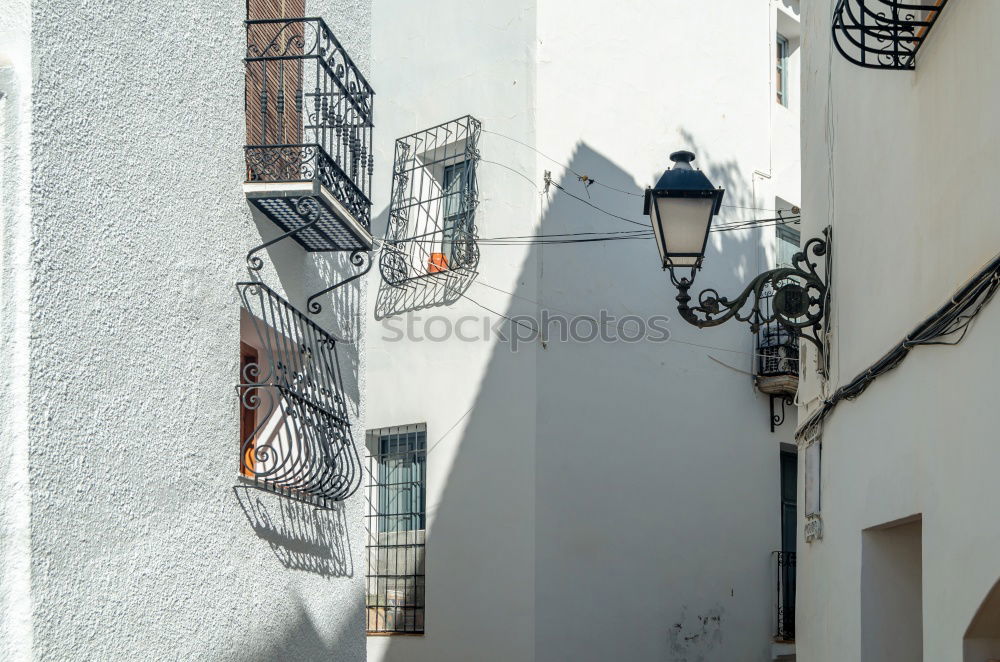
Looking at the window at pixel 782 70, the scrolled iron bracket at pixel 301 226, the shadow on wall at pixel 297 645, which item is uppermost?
the window at pixel 782 70

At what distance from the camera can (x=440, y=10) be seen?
14.6 metres

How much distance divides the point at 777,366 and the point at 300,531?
27.4 feet

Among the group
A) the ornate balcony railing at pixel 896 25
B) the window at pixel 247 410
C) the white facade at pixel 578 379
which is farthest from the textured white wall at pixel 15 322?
the white facade at pixel 578 379

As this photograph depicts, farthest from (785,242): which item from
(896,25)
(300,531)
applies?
(896,25)

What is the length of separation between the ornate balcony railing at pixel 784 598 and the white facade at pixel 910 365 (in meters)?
6.20

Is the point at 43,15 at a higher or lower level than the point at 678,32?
lower

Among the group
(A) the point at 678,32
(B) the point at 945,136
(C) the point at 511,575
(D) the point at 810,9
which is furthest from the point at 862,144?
(A) the point at 678,32

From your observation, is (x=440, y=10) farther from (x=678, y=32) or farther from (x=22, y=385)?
(x=22, y=385)

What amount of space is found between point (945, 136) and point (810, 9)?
165 inches

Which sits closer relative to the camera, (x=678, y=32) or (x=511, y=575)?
(x=511, y=575)

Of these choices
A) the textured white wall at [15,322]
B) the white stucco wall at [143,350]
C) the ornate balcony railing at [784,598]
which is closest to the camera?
the textured white wall at [15,322]

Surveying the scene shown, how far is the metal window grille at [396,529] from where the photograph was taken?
44.7 feet

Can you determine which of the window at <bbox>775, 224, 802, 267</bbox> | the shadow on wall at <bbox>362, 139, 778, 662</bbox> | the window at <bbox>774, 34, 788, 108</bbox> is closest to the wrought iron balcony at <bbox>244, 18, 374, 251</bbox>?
the shadow on wall at <bbox>362, 139, 778, 662</bbox>

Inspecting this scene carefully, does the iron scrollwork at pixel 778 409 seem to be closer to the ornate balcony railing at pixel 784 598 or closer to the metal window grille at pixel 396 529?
the ornate balcony railing at pixel 784 598
